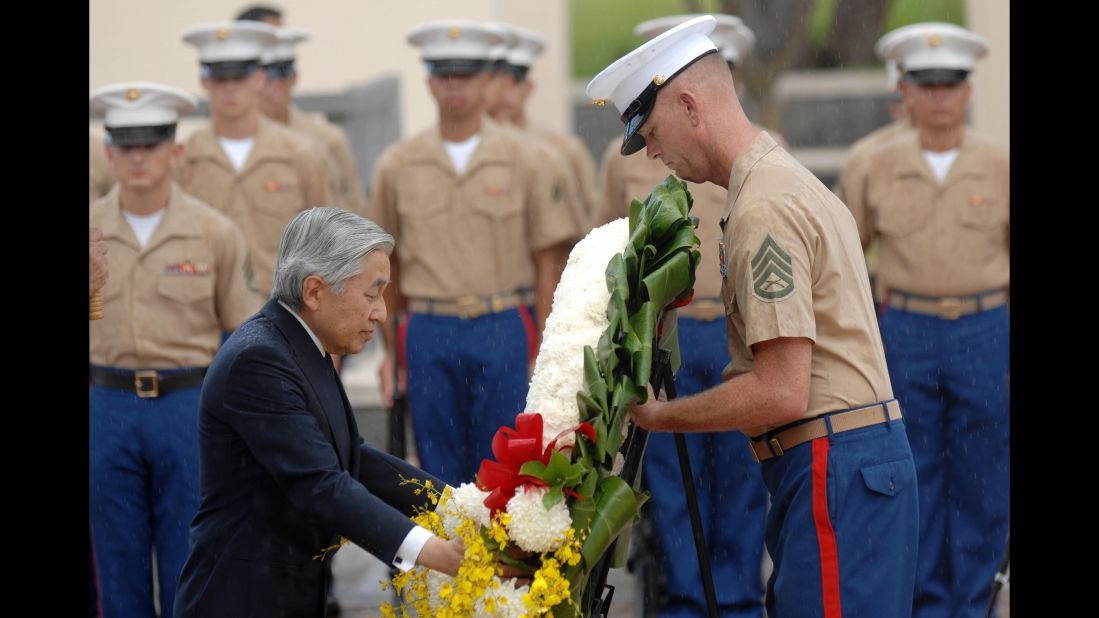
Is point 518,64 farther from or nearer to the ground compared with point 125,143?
farther from the ground

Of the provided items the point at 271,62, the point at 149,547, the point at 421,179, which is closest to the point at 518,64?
the point at 271,62

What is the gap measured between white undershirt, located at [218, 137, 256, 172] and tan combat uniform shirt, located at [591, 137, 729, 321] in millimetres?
1835

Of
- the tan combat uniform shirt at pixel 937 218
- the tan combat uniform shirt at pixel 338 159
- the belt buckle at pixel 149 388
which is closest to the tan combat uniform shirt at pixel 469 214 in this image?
the tan combat uniform shirt at pixel 338 159

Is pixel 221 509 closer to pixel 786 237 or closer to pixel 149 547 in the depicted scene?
pixel 786 237

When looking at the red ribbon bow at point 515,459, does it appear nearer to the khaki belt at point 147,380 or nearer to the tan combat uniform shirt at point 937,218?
the khaki belt at point 147,380

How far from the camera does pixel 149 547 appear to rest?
5766 mm

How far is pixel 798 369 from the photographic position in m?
3.68

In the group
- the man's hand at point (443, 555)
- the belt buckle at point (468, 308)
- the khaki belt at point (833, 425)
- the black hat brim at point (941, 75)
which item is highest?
the black hat brim at point (941, 75)

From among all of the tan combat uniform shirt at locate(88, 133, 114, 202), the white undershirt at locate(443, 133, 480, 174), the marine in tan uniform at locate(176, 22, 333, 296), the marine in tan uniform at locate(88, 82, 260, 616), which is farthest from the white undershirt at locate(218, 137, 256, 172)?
the marine in tan uniform at locate(88, 82, 260, 616)

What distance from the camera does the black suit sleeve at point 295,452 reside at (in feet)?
11.6

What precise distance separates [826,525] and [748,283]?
65 cm

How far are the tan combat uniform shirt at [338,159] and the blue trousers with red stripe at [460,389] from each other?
1110 millimetres

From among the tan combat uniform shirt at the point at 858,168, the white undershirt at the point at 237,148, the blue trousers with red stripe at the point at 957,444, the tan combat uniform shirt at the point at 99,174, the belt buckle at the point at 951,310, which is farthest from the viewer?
the white undershirt at the point at 237,148

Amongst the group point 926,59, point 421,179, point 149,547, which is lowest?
point 149,547
